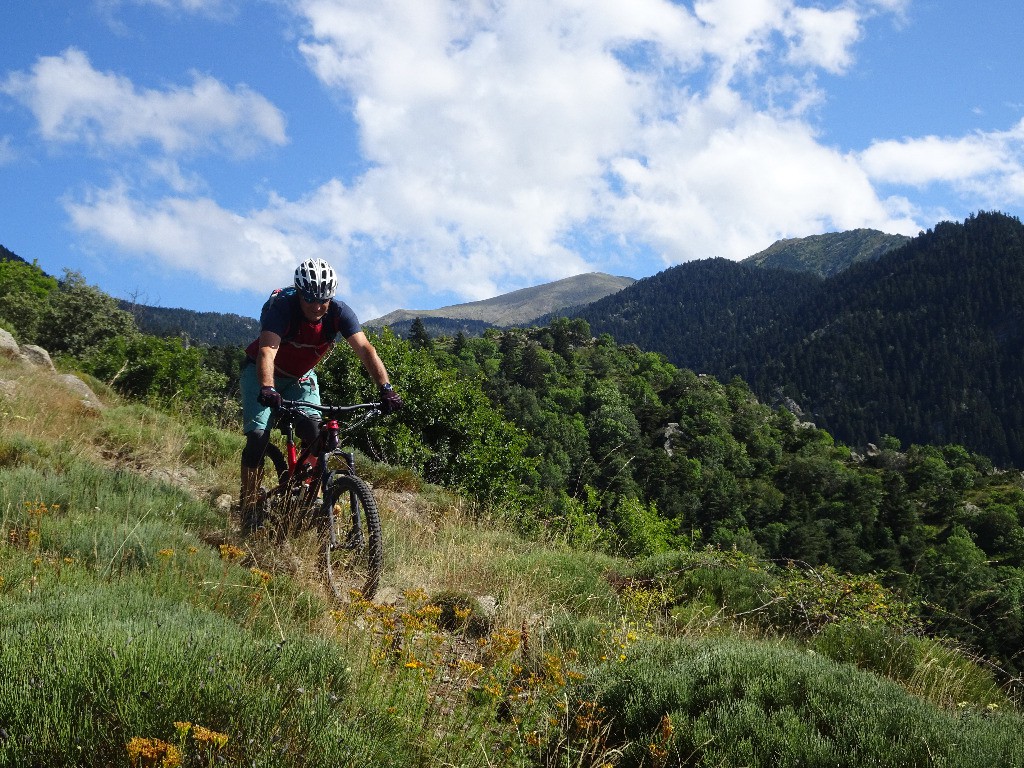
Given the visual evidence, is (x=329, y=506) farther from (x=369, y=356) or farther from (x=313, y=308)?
(x=313, y=308)

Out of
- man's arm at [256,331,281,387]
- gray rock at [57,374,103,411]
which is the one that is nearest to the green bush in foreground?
man's arm at [256,331,281,387]

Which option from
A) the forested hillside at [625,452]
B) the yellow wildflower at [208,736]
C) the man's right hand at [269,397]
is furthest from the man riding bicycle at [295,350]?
the forested hillside at [625,452]

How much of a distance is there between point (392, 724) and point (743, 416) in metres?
100

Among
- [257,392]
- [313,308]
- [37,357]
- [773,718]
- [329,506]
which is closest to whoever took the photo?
[773,718]

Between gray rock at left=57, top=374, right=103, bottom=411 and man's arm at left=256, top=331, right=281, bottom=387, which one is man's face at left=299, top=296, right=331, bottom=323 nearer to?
man's arm at left=256, top=331, right=281, bottom=387

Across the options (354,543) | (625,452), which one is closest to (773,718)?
(354,543)

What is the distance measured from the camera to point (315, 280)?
14.3ft

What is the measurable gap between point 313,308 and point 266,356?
1.58ft

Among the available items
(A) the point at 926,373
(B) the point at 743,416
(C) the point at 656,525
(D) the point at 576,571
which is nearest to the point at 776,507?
(B) the point at 743,416

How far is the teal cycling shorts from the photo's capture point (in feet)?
15.5

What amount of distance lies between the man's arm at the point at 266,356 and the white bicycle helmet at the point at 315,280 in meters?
0.36

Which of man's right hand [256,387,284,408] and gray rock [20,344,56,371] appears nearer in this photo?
man's right hand [256,387,284,408]

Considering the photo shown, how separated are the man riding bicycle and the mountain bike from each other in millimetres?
125

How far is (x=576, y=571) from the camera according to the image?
18.7ft
